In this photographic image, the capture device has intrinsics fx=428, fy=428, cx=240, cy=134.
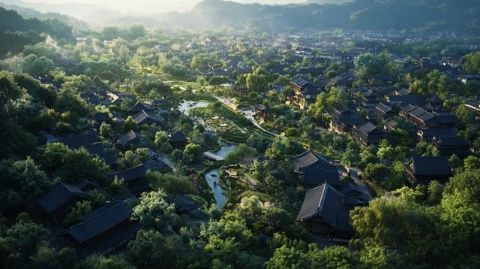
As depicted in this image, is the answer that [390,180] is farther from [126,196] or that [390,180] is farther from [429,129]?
[126,196]

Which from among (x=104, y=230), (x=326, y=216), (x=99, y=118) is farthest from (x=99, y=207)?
(x=99, y=118)

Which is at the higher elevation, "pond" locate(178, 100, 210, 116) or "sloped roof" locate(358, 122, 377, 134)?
"sloped roof" locate(358, 122, 377, 134)

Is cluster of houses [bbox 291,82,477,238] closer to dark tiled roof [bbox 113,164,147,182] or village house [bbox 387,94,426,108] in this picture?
village house [bbox 387,94,426,108]

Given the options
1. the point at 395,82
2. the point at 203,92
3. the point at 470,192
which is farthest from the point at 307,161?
the point at 395,82

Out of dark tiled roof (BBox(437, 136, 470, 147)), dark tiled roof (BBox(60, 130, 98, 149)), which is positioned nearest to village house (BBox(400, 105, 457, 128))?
dark tiled roof (BBox(437, 136, 470, 147))

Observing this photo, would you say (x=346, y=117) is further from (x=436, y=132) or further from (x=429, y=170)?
(x=429, y=170)

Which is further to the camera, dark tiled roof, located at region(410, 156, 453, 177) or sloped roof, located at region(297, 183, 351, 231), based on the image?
dark tiled roof, located at region(410, 156, 453, 177)

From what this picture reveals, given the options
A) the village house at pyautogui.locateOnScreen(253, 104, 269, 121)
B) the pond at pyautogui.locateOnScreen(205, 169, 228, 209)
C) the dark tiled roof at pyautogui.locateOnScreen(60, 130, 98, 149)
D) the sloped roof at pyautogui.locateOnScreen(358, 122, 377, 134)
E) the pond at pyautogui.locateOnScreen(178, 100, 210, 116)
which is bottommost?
the pond at pyautogui.locateOnScreen(178, 100, 210, 116)
